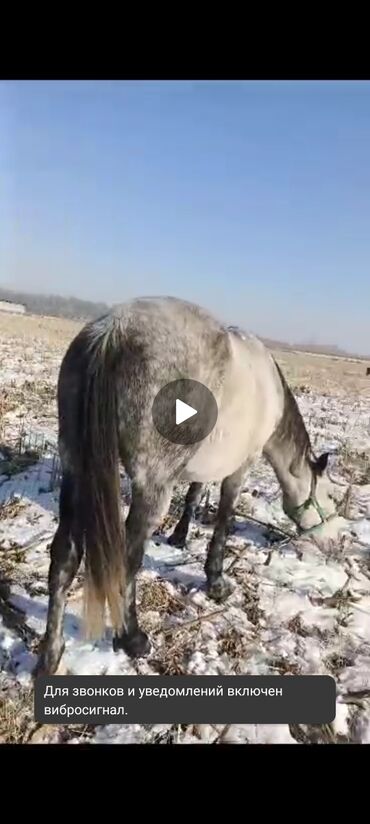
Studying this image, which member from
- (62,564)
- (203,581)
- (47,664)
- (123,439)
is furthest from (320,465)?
(47,664)

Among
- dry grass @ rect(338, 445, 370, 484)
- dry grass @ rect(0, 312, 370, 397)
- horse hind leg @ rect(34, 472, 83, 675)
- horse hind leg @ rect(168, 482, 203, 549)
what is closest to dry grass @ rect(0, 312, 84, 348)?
dry grass @ rect(0, 312, 370, 397)

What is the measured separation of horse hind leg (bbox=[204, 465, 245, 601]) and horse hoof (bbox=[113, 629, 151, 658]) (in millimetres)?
336

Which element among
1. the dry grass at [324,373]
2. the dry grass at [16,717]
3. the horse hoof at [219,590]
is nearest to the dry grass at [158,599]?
the horse hoof at [219,590]

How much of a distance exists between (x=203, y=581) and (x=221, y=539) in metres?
0.16

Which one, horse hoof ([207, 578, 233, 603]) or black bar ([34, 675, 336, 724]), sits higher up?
horse hoof ([207, 578, 233, 603])

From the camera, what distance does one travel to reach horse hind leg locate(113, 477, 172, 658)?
1.47 m

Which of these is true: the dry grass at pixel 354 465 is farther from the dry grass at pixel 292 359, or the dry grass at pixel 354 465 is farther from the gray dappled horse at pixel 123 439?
the gray dappled horse at pixel 123 439

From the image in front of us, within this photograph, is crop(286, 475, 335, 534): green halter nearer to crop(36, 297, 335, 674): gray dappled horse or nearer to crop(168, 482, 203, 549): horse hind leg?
A: crop(168, 482, 203, 549): horse hind leg

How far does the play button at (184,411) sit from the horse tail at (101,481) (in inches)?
5.1

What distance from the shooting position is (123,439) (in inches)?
55.1

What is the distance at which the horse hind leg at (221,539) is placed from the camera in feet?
5.90

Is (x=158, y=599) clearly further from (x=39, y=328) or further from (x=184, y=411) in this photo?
(x=39, y=328)

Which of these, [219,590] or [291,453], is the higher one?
[291,453]
